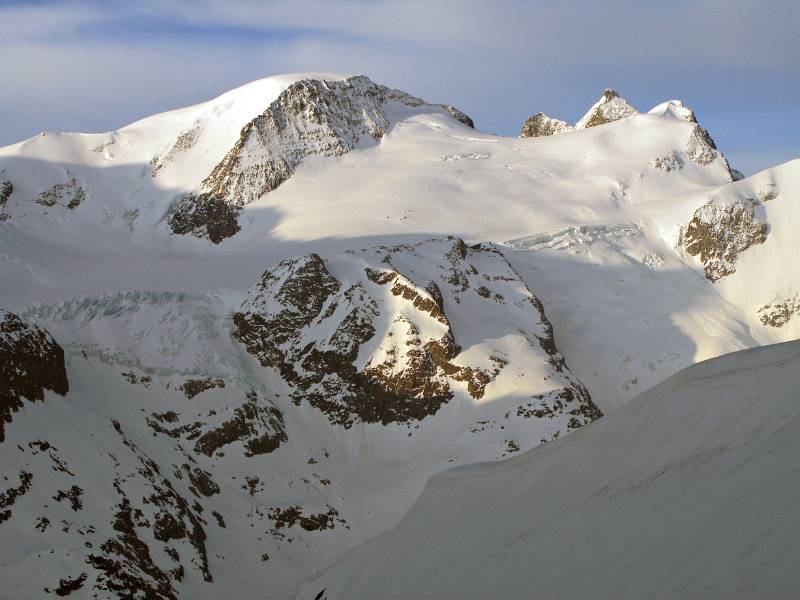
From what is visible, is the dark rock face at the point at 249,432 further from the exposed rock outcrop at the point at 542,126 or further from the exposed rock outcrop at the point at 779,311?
the exposed rock outcrop at the point at 542,126

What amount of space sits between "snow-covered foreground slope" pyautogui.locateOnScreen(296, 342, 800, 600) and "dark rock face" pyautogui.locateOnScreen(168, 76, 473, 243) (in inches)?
3258

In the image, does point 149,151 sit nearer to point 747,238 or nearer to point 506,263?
point 506,263

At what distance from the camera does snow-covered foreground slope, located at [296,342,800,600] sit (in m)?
12.8

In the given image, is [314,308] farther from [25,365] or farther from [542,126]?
[542,126]

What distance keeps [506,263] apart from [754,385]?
71737 millimetres

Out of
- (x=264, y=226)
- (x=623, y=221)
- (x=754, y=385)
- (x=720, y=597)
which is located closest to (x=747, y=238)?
(x=623, y=221)

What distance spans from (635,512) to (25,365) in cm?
4678

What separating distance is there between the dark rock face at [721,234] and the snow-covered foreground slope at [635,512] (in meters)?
82.5

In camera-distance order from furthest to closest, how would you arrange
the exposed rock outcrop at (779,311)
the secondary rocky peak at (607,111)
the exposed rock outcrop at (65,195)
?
the secondary rocky peak at (607,111), the exposed rock outcrop at (65,195), the exposed rock outcrop at (779,311)

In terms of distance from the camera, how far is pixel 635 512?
15844mm

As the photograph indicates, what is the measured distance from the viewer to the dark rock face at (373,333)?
2918 inches

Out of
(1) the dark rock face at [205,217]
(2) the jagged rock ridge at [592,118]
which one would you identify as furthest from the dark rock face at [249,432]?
(2) the jagged rock ridge at [592,118]

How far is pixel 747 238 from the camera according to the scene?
103 meters

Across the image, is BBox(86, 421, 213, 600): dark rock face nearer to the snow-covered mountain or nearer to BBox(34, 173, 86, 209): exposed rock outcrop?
the snow-covered mountain
